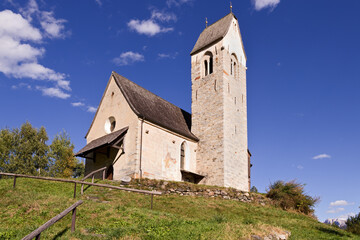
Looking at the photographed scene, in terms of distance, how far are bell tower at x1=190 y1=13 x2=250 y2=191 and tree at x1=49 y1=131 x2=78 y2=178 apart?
694 inches

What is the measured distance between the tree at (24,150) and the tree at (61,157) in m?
0.83

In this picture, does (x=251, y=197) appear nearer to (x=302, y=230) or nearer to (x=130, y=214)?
(x=302, y=230)

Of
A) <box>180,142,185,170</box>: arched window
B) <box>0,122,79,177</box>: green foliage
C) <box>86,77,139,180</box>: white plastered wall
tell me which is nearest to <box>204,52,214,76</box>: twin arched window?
<box>180,142,185,170</box>: arched window

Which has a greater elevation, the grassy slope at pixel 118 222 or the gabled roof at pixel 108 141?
the gabled roof at pixel 108 141

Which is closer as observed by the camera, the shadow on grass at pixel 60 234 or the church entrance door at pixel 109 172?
the shadow on grass at pixel 60 234

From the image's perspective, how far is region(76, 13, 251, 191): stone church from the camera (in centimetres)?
2172

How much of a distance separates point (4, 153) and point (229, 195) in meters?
24.7

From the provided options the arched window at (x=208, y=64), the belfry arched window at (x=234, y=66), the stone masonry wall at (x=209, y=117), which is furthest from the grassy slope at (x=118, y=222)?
A: the belfry arched window at (x=234, y=66)

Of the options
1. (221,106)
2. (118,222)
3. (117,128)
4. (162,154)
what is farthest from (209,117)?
(118,222)

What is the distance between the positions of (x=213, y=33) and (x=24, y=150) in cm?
2305

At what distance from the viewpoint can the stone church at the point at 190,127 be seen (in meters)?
21.7

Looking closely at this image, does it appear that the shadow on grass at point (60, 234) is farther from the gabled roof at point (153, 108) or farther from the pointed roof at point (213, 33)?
the pointed roof at point (213, 33)

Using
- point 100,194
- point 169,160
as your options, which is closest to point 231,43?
point 169,160

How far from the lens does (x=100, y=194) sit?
15.8 metres
